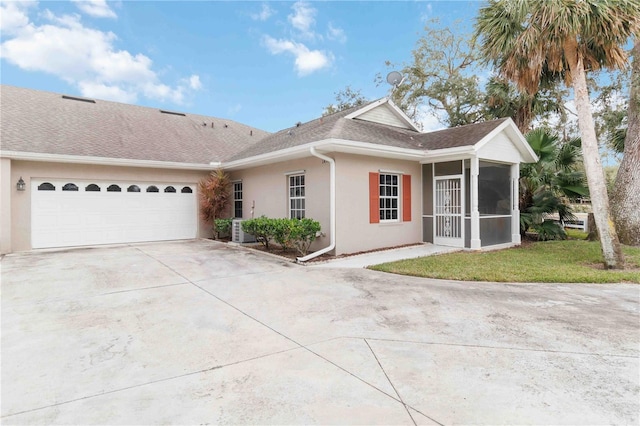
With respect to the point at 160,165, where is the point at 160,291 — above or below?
below

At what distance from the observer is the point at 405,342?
391 centimetres

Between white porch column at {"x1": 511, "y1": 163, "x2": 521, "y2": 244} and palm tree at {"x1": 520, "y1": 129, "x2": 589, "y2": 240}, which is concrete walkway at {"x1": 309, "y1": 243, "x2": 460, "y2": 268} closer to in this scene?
white porch column at {"x1": 511, "y1": 163, "x2": 521, "y2": 244}

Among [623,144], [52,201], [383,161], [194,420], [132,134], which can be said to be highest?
[132,134]

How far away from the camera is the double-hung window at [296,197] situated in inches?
437

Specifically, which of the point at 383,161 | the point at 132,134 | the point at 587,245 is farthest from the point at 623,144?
the point at 132,134

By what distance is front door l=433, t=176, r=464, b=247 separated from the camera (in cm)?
1102

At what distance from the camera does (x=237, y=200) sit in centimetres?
1472

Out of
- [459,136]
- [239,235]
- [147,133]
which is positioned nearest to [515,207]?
[459,136]

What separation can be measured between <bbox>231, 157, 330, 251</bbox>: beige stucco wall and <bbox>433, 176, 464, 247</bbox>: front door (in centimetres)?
411

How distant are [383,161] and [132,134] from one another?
10.6m

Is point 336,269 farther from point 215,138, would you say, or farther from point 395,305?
point 215,138

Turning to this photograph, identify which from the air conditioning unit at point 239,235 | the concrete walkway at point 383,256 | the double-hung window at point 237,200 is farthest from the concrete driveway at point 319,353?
the double-hung window at point 237,200

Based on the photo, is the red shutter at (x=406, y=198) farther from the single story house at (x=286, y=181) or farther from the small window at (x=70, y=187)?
the small window at (x=70, y=187)

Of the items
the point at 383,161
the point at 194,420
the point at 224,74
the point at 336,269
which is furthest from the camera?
the point at 224,74
